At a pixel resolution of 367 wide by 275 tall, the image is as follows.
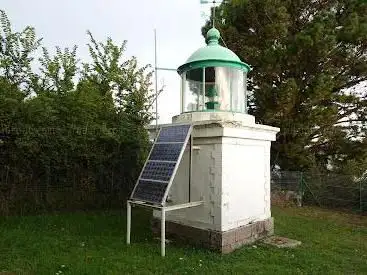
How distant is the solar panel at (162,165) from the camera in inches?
258

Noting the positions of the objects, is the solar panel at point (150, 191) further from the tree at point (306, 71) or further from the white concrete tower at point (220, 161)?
the tree at point (306, 71)

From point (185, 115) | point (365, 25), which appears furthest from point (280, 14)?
point (185, 115)

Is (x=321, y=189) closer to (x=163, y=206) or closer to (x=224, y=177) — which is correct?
(x=224, y=177)

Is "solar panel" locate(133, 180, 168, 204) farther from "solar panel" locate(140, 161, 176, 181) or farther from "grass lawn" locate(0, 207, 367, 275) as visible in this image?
"grass lawn" locate(0, 207, 367, 275)

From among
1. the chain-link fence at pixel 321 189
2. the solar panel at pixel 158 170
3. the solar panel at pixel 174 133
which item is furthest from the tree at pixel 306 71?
the solar panel at pixel 158 170

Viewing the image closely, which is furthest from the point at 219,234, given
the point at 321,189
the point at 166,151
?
the point at 321,189

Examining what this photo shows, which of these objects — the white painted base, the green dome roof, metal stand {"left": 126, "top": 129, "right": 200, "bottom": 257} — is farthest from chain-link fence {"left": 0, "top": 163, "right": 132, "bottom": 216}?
the green dome roof

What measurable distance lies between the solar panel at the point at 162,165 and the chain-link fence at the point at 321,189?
7.54 m

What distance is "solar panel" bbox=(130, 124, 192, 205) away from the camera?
654 cm

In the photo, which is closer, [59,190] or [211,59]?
[211,59]

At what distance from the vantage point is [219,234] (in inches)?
266

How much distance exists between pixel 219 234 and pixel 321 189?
8.39 meters

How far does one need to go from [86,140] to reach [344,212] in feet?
29.2

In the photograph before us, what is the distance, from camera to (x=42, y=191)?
997 cm
